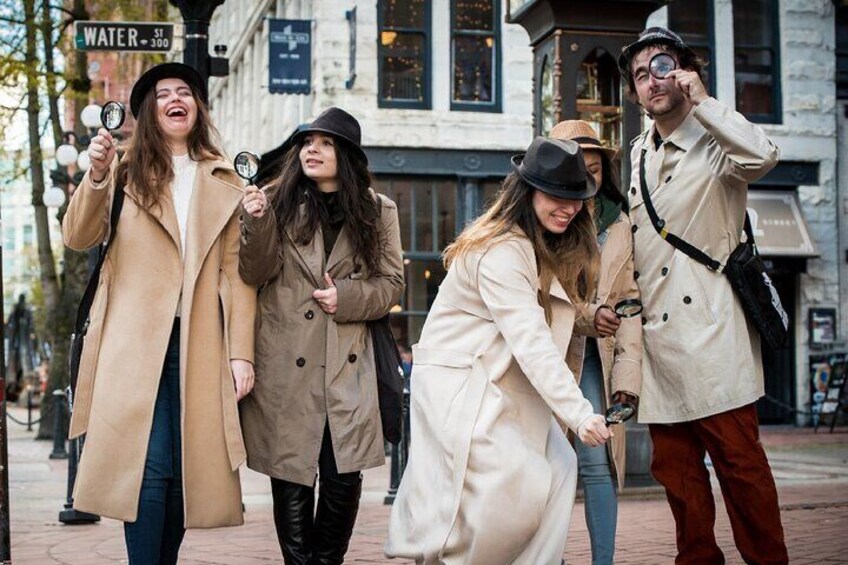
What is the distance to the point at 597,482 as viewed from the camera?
19.7 ft

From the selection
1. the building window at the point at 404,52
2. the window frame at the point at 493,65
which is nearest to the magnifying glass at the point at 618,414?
the building window at the point at 404,52

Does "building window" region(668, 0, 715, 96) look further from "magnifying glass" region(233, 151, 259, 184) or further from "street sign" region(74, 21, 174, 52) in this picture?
"magnifying glass" region(233, 151, 259, 184)

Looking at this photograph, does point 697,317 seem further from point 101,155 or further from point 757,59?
point 757,59

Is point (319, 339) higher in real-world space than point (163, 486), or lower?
higher

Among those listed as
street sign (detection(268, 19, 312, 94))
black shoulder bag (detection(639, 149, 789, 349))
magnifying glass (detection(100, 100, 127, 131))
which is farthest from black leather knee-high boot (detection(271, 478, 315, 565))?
street sign (detection(268, 19, 312, 94))

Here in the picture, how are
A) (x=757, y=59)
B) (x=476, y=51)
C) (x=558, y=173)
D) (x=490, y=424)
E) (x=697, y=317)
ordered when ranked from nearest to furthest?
(x=490, y=424) < (x=558, y=173) < (x=697, y=317) < (x=476, y=51) < (x=757, y=59)

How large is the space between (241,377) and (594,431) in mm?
1531

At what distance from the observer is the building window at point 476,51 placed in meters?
22.1

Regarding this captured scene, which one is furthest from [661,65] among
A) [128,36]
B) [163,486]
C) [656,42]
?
[128,36]

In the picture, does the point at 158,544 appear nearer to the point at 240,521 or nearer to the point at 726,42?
the point at 240,521

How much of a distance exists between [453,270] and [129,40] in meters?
5.81

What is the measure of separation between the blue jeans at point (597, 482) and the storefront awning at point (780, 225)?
52.1ft

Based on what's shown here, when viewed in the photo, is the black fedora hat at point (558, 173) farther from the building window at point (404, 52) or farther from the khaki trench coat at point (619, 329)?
the building window at point (404, 52)

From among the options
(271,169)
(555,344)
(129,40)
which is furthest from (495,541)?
(129,40)
